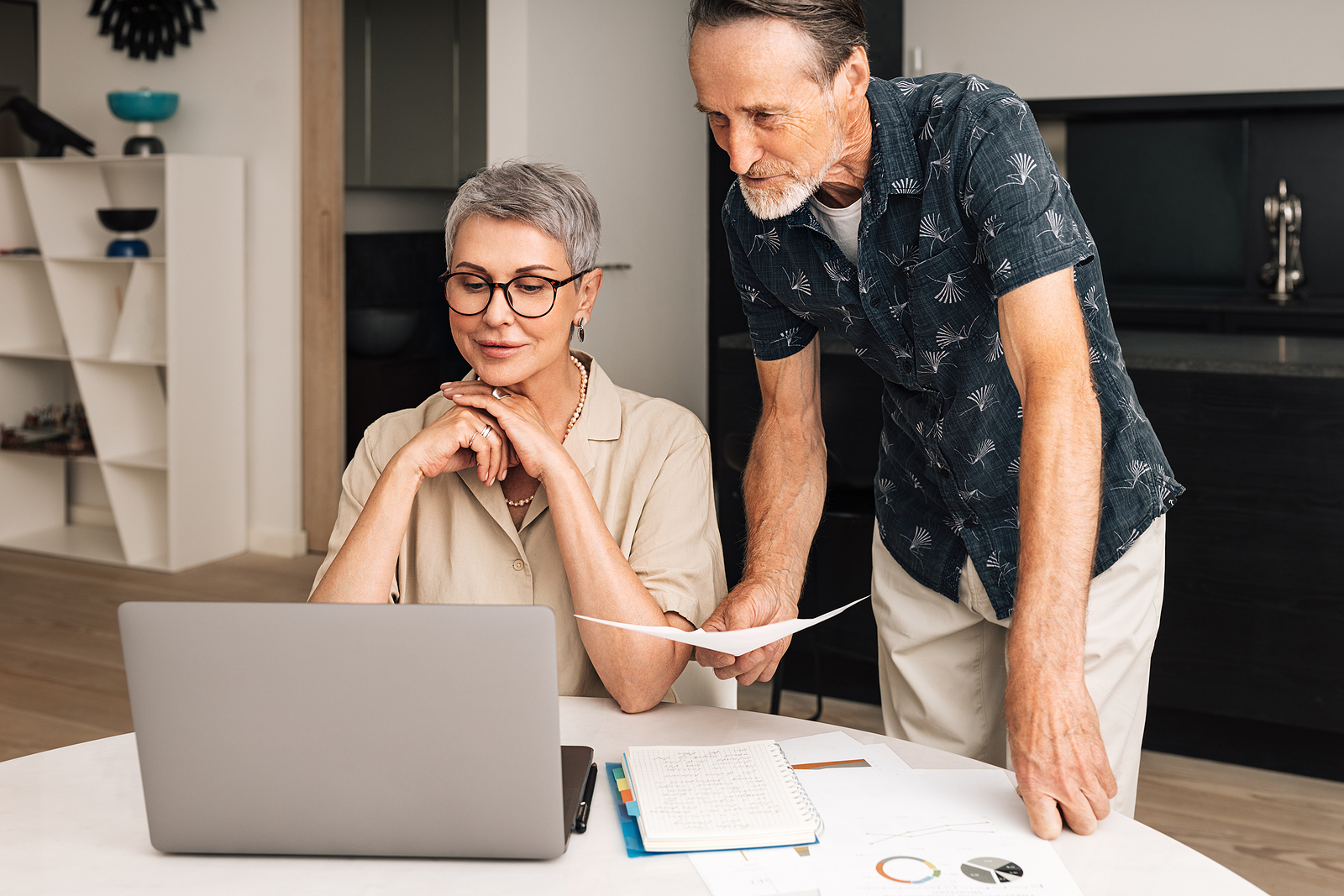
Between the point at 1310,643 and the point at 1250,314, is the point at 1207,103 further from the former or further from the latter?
the point at 1310,643

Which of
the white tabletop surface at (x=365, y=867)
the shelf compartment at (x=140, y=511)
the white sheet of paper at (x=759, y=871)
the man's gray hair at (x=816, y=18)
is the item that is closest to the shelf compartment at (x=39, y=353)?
the shelf compartment at (x=140, y=511)

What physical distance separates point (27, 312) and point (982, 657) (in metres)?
4.55

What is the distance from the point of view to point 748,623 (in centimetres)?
136

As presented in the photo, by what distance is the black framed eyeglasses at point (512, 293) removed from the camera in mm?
1512

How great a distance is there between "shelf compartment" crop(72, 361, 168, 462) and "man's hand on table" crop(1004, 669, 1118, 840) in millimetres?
4377

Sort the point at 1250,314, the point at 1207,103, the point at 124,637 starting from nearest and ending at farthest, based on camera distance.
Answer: the point at 124,637
the point at 1250,314
the point at 1207,103

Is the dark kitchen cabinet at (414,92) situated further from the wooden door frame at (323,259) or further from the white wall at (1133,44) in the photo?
the white wall at (1133,44)

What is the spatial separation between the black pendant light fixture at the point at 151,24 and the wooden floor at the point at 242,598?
2075 mm

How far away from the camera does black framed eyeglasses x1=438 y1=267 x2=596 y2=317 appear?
1.51 m

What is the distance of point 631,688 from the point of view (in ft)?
4.40

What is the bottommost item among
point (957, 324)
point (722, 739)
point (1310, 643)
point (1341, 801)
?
point (1341, 801)

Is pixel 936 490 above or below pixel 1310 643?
above

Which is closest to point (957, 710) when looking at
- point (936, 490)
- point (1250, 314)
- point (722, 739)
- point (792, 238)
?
point (936, 490)

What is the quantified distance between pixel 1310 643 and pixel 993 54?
135 inches
